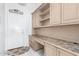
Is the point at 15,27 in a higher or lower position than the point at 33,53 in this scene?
higher

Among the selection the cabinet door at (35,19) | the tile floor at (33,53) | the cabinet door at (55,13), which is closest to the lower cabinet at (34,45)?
the tile floor at (33,53)

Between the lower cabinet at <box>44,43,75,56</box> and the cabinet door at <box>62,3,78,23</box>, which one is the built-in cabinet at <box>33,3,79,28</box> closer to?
the cabinet door at <box>62,3,78,23</box>

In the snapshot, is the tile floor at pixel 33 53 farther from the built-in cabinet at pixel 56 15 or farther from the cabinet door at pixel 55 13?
the cabinet door at pixel 55 13

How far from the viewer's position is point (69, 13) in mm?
1403

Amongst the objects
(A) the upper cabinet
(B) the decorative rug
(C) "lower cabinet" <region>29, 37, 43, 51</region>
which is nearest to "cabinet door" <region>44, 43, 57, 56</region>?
(C) "lower cabinet" <region>29, 37, 43, 51</region>

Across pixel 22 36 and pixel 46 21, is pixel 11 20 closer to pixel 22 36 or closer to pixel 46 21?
pixel 22 36

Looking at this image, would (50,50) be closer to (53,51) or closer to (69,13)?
(53,51)

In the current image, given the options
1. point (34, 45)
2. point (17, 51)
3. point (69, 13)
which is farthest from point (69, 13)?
point (17, 51)

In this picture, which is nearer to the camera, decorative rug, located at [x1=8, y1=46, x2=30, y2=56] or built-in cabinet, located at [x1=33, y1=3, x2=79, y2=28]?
built-in cabinet, located at [x1=33, y1=3, x2=79, y2=28]

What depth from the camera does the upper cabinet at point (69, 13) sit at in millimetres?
1309

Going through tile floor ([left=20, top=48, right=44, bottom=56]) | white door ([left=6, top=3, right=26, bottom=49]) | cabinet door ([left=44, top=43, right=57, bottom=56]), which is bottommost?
tile floor ([left=20, top=48, right=44, bottom=56])

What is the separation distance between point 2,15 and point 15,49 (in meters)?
0.51

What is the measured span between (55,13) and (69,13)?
1.37 ft

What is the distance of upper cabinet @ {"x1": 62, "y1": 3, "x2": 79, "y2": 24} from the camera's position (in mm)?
1309
